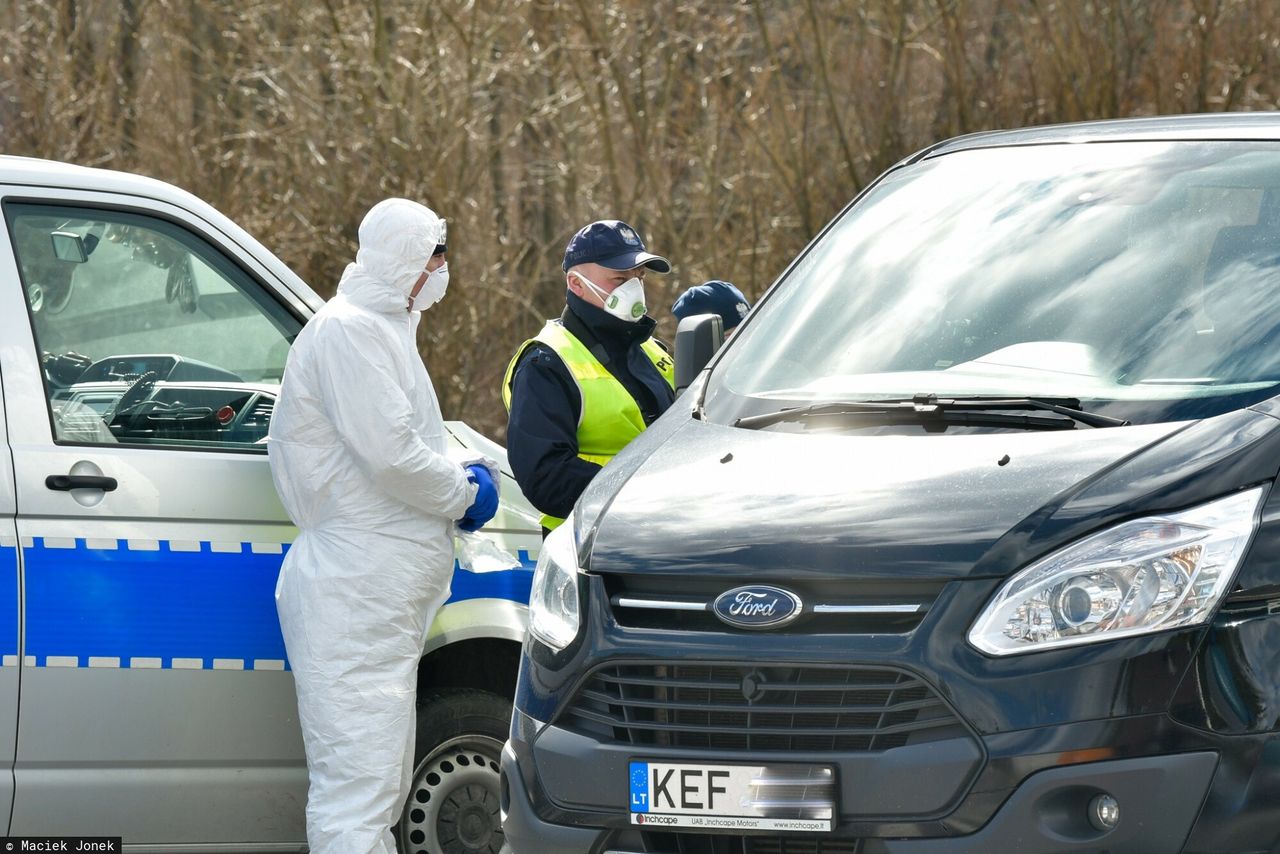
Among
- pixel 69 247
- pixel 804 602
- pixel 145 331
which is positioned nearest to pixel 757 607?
pixel 804 602

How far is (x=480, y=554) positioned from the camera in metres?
5.09

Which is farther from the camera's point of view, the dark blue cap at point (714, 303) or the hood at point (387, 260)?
the dark blue cap at point (714, 303)

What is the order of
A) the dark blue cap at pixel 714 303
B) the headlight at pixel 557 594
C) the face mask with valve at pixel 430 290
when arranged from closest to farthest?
1. the headlight at pixel 557 594
2. the face mask with valve at pixel 430 290
3. the dark blue cap at pixel 714 303

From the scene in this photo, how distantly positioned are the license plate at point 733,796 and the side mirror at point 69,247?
2328 millimetres

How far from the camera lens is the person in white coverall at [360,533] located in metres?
4.64

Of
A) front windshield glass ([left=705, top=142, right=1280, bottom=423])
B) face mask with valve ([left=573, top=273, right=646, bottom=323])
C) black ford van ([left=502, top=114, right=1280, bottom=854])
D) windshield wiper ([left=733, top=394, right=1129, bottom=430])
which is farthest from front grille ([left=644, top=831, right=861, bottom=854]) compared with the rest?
face mask with valve ([left=573, top=273, right=646, bottom=323])

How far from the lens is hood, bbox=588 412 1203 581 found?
3.20m

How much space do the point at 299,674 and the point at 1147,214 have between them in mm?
2438

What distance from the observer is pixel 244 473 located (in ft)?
15.9

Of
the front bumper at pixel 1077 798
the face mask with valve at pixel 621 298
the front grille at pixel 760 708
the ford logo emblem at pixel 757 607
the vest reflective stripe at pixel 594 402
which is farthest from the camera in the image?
the face mask with valve at pixel 621 298

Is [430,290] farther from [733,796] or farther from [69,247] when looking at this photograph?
[733,796]

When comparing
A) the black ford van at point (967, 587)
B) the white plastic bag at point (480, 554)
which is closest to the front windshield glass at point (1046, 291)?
the black ford van at point (967, 587)

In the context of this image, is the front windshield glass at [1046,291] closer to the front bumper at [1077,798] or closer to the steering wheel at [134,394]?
the front bumper at [1077,798]

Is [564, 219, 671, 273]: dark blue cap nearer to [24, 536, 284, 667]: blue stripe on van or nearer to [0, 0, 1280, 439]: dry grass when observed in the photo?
[24, 536, 284, 667]: blue stripe on van
